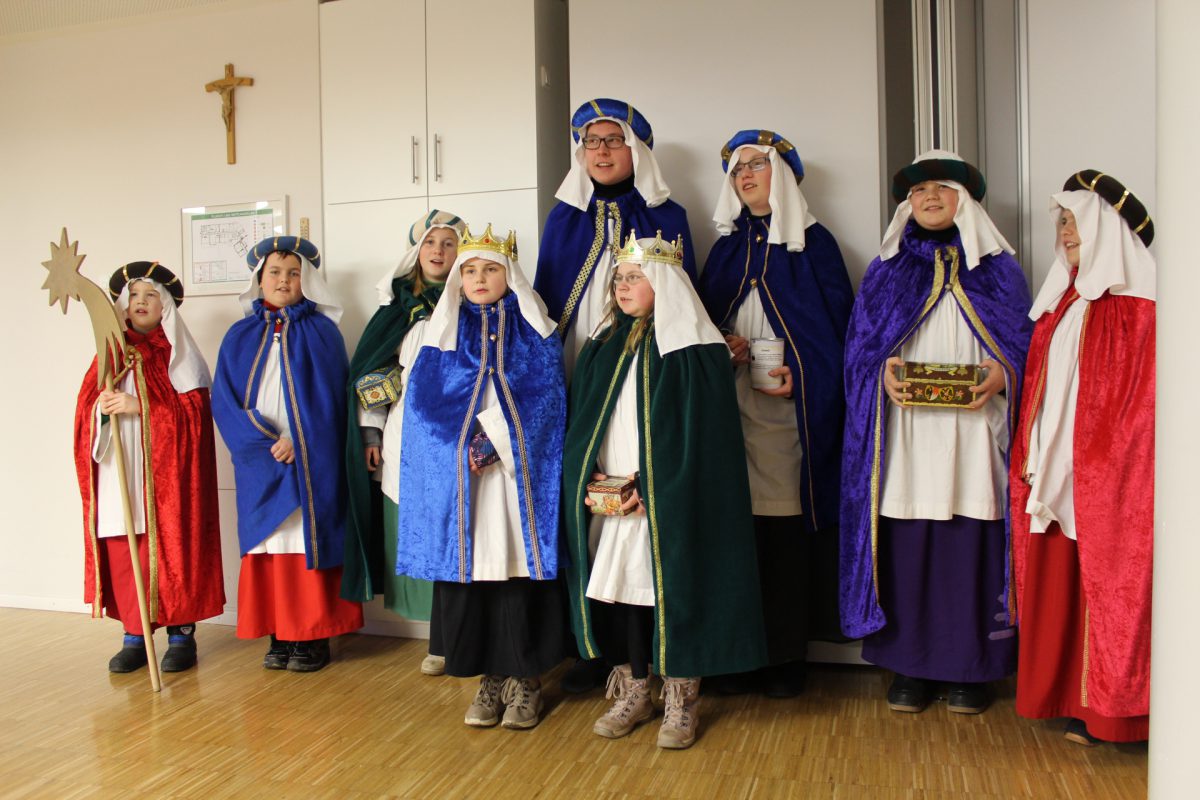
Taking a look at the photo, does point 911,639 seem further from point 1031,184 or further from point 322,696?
point 322,696

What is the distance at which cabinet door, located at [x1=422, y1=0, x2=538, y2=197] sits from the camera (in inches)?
158

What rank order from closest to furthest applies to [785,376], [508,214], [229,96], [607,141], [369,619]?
1. [785,376]
2. [607,141]
3. [508,214]
4. [369,619]
5. [229,96]

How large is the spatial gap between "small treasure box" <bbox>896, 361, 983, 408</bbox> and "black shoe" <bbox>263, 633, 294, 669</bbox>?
256 cm

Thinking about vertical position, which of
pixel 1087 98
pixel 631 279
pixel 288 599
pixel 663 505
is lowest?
pixel 288 599

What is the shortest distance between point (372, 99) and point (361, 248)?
25.6 inches

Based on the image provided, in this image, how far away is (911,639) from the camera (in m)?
3.15

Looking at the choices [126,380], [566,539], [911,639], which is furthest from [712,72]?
[126,380]

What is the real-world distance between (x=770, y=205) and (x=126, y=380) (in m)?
2.57

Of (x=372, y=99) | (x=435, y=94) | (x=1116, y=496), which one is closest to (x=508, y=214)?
(x=435, y=94)

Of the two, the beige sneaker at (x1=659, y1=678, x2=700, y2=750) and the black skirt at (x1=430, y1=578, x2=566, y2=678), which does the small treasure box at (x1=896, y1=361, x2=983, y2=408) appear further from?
the black skirt at (x1=430, y1=578, x2=566, y2=678)

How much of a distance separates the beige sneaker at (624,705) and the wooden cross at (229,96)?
117 inches

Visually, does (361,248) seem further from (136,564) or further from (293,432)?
(136,564)

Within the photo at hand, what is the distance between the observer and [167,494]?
3.79 m

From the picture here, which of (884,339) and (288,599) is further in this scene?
(288,599)
